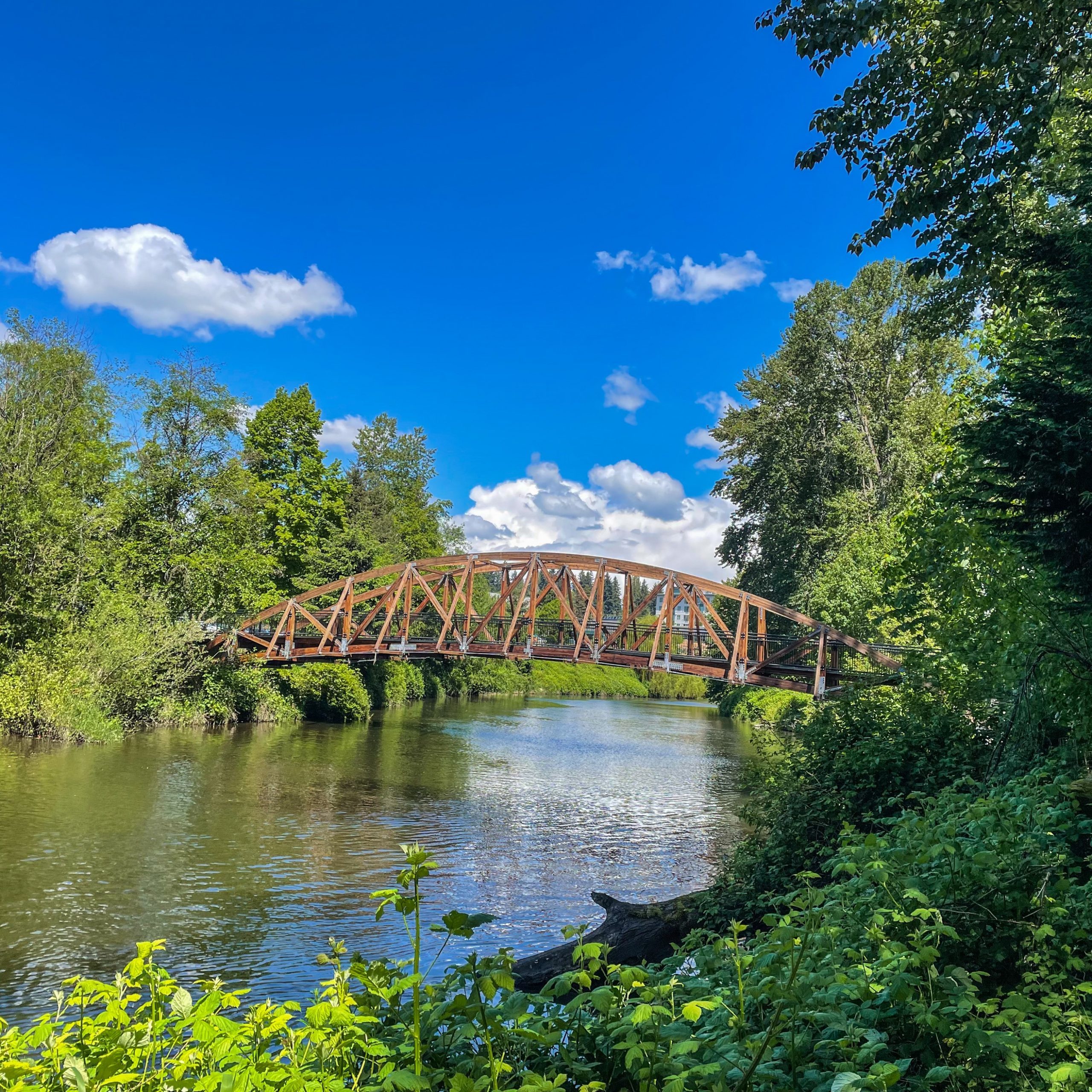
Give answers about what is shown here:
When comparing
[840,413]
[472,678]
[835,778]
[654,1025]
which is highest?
[840,413]

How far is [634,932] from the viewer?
7980 mm

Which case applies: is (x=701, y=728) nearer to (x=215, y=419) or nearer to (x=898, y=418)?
(x=898, y=418)

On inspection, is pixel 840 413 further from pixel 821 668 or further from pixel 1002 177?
pixel 1002 177

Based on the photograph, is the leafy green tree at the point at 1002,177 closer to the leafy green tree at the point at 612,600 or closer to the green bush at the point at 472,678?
the green bush at the point at 472,678

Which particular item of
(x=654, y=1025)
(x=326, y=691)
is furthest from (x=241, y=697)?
(x=654, y=1025)

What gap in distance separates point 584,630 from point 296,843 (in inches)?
607

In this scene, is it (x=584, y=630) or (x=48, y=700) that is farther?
(x=584, y=630)

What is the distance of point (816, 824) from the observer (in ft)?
29.7

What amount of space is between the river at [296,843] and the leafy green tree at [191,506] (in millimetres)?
5728

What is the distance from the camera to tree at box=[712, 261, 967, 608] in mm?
28094

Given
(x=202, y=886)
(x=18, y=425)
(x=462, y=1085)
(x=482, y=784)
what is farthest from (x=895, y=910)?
(x=18, y=425)

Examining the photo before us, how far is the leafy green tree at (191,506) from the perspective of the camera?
95.0 ft

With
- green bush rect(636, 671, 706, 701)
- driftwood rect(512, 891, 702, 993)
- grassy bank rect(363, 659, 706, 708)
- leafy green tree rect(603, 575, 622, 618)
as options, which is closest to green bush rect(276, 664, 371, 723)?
grassy bank rect(363, 659, 706, 708)

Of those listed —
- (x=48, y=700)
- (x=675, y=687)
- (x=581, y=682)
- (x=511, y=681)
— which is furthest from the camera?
(x=675, y=687)
